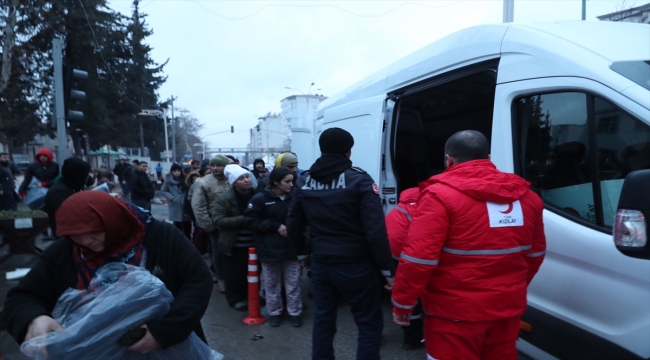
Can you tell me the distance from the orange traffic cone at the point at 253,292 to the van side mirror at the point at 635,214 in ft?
12.7

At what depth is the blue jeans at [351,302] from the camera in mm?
3229

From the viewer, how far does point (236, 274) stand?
5.34 m

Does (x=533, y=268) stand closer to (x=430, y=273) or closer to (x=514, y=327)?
(x=514, y=327)

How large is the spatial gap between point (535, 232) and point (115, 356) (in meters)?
2.09

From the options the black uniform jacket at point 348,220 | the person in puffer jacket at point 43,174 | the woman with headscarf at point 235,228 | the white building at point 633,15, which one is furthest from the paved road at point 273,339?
the white building at point 633,15

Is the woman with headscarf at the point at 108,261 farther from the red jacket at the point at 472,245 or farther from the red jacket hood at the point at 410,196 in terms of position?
the red jacket hood at the point at 410,196

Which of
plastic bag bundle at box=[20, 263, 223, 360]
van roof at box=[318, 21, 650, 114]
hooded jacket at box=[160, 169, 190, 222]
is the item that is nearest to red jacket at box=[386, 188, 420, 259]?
van roof at box=[318, 21, 650, 114]

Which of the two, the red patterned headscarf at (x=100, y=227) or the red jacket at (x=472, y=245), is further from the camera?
the red jacket at (x=472, y=245)

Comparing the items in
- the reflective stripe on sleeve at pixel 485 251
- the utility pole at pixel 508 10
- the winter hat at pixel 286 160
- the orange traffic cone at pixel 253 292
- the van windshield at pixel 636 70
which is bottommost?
the orange traffic cone at pixel 253 292

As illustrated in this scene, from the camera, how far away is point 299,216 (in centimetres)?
360

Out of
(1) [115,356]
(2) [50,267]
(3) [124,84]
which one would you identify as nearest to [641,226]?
(1) [115,356]

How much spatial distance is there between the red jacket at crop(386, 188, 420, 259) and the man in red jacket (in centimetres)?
59

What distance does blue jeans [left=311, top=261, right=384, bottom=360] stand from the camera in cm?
323

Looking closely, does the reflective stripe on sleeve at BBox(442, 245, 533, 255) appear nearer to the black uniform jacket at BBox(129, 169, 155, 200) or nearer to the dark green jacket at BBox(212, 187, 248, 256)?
the dark green jacket at BBox(212, 187, 248, 256)
